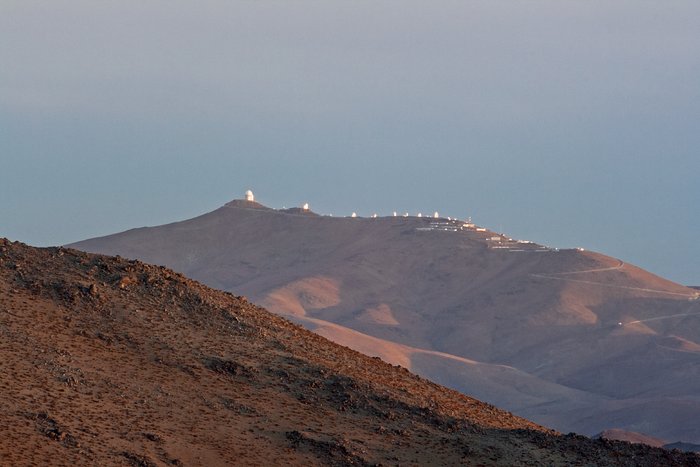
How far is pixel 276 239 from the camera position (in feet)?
548

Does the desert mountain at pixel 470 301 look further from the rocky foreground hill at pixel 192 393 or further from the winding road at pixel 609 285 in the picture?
the rocky foreground hill at pixel 192 393

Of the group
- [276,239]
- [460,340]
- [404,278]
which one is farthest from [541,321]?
[276,239]

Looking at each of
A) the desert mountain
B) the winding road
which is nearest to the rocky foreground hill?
the desert mountain

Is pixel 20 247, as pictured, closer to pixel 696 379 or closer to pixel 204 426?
pixel 204 426

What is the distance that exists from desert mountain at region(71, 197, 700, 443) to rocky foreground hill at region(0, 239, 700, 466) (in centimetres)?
7254

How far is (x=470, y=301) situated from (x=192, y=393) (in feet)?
394

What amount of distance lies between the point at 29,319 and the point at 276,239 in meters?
133

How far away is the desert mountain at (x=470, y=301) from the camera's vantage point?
4825 inches

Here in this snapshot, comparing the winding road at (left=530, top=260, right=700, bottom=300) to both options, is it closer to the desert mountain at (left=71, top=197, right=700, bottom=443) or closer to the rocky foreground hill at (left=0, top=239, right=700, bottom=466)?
the desert mountain at (left=71, top=197, right=700, bottom=443)

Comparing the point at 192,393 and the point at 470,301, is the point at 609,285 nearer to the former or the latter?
the point at 470,301

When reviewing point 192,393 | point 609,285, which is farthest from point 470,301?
point 192,393

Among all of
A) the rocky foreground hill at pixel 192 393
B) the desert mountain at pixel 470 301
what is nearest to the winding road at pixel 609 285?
the desert mountain at pixel 470 301

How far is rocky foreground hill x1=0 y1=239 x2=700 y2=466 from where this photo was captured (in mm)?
29750

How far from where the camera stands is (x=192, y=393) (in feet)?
107
